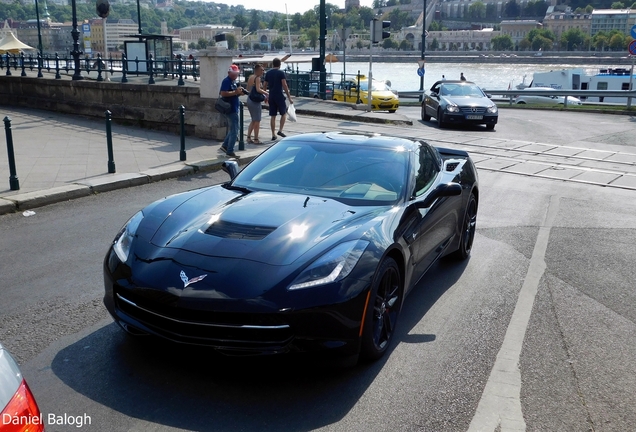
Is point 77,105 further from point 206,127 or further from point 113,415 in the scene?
point 113,415

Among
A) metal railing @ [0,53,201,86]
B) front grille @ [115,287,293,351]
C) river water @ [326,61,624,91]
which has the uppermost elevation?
metal railing @ [0,53,201,86]

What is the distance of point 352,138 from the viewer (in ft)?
19.8

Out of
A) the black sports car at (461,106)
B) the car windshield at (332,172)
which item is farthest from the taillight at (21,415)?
the black sports car at (461,106)

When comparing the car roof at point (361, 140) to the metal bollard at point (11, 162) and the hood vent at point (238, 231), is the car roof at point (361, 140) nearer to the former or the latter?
the hood vent at point (238, 231)

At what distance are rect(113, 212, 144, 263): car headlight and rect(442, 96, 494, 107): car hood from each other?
57.5 feet

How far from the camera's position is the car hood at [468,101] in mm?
21014

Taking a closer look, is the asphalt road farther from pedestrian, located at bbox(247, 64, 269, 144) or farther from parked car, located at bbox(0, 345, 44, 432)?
pedestrian, located at bbox(247, 64, 269, 144)

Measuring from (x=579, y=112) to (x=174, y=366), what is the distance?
28669 mm

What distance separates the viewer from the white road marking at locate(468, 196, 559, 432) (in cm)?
368

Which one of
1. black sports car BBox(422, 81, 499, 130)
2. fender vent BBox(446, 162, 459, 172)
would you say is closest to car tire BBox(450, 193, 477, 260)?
fender vent BBox(446, 162, 459, 172)

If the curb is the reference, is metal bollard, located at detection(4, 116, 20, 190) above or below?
above

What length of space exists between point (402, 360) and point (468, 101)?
1794cm

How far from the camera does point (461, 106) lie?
68.0ft

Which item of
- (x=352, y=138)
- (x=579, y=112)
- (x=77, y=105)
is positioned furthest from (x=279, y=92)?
(x=579, y=112)
